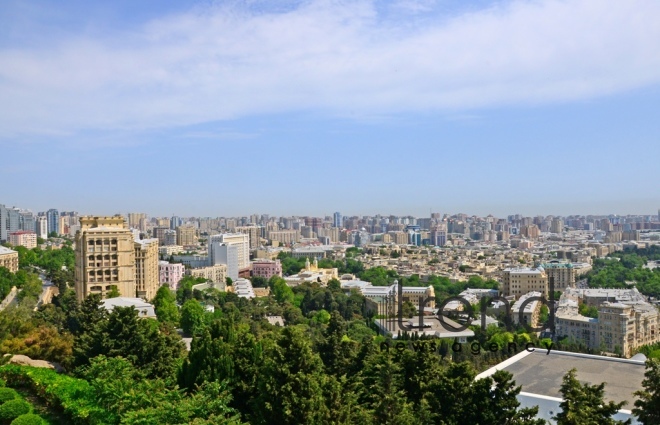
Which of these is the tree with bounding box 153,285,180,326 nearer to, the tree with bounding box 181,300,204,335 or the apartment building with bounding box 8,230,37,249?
the tree with bounding box 181,300,204,335

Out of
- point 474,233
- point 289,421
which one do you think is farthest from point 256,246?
point 289,421

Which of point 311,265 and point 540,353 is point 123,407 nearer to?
point 540,353

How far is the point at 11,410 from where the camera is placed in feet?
15.9


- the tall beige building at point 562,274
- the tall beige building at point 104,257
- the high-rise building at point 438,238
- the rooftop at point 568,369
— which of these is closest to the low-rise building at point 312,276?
the tall beige building at point 562,274

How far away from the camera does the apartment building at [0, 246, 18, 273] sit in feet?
60.3

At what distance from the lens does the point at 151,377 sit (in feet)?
21.2

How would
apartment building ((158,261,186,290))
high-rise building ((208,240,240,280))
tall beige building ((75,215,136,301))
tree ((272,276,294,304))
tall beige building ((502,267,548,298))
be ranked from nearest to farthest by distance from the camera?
tall beige building ((75,215,136,301))
tree ((272,276,294,304))
apartment building ((158,261,186,290))
tall beige building ((502,267,548,298))
high-rise building ((208,240,240,280))

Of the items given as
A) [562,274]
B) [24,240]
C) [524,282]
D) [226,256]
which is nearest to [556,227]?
[562,274]

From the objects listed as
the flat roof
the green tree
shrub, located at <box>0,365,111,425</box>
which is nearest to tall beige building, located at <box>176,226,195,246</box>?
shrub, located at <box>0,365,111,425</box>

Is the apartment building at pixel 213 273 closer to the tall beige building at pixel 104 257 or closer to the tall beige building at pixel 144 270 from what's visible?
the tall beige building at pixel 144 270

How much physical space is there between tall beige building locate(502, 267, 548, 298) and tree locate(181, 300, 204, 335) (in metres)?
15.2

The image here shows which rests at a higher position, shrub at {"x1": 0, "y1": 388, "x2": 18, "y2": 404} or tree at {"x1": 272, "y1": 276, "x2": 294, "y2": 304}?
shrub at {"x1": 0, "y1": 388, "x2": 18, "y2": 404}

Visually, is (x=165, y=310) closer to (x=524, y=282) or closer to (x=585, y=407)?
(x=585, y=407)

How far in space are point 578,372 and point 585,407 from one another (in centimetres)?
268
